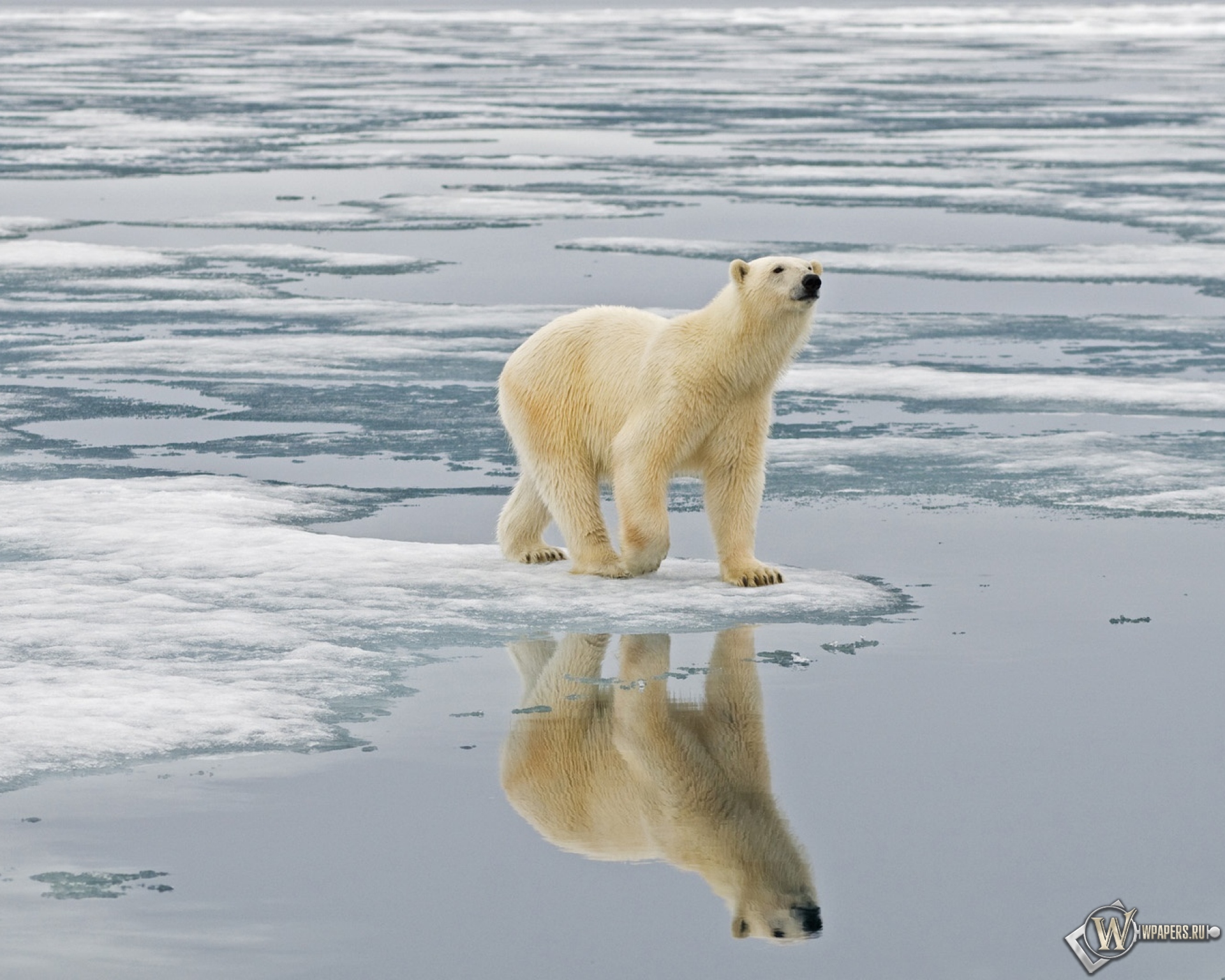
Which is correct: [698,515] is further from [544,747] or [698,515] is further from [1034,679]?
[544,747]

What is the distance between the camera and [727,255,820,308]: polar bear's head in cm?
515

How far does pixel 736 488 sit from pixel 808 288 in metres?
0.61

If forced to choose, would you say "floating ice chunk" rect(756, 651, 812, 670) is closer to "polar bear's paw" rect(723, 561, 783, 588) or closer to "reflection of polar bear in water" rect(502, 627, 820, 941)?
"reflection of polar bear in water" rect(502, 627, 820, 941)

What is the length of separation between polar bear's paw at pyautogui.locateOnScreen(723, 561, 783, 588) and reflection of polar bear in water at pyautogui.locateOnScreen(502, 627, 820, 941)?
59 centimetres

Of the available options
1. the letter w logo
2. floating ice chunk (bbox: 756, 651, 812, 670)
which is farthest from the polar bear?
the letter w logo

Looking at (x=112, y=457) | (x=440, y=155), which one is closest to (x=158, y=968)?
(x=112, y=457)

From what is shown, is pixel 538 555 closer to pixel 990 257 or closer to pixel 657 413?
pixel 657 413

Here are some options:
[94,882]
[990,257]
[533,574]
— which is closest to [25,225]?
[990,257]

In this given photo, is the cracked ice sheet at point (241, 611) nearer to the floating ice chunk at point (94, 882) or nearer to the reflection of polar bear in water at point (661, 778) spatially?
the reflection of polar bear in water at point (661, 778)

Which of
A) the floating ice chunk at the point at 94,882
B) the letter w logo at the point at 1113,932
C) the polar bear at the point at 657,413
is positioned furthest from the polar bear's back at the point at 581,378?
the letter w logo at the point at 1113,932

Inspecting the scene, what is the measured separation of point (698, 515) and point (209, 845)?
3.28 m

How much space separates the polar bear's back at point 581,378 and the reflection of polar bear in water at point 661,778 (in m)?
0.98

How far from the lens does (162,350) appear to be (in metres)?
9.59

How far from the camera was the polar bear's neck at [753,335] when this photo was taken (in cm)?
528
